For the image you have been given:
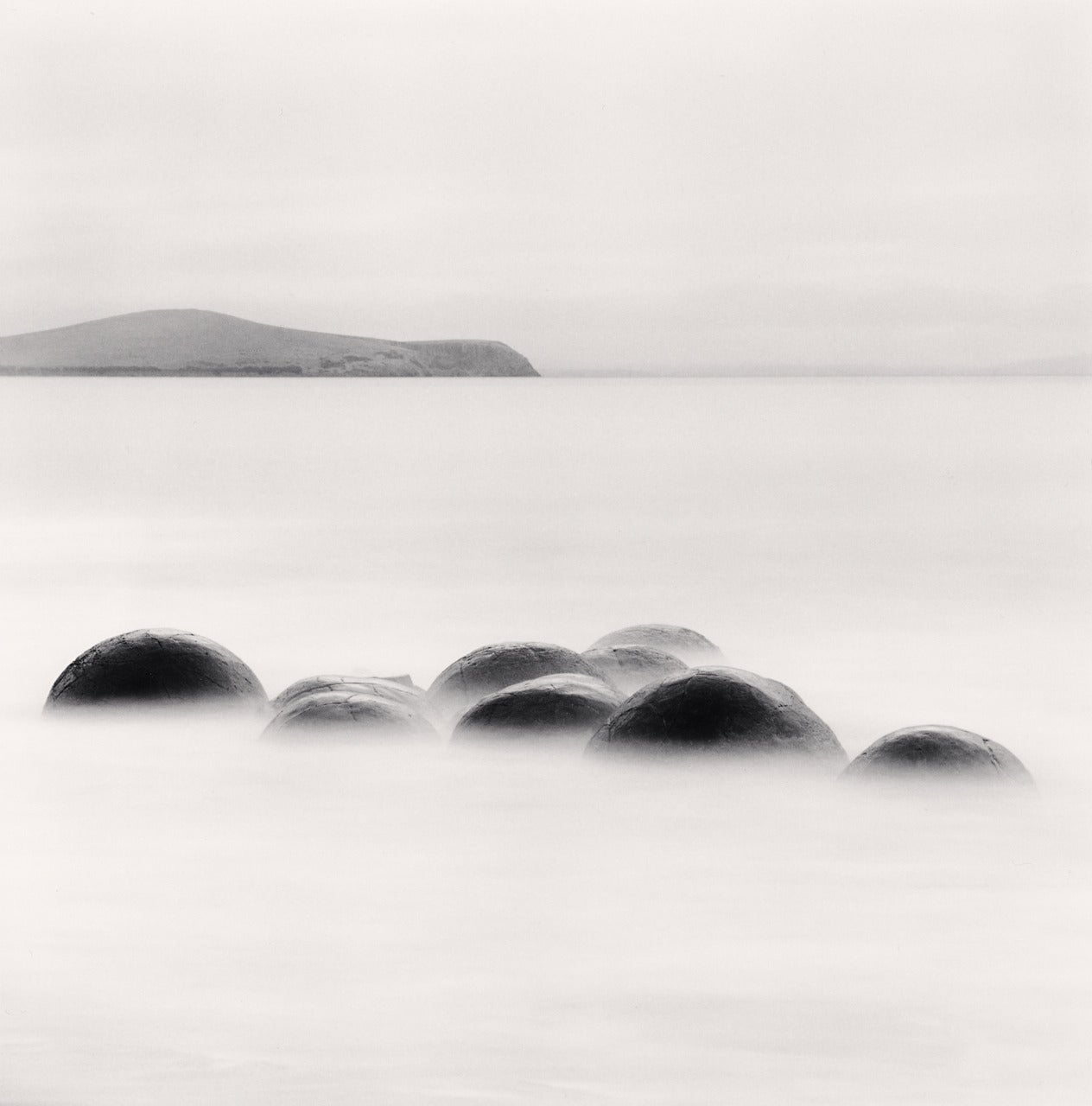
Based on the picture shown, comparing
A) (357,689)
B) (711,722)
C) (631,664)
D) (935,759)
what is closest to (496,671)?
(631,664)

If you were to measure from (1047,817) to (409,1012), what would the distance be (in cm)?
386

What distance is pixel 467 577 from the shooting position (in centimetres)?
2127

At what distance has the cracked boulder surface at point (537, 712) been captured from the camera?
8.29 metres

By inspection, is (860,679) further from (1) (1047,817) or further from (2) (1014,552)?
(2) (1014,552)

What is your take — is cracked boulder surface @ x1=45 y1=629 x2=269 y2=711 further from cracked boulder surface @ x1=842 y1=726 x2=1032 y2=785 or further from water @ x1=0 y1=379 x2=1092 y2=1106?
cracked boulder surface @ x1=842 y1=726 x2=1032 y2=785

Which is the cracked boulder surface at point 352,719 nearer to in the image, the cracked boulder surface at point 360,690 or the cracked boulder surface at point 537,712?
the cracked boulder surface at point 360,690

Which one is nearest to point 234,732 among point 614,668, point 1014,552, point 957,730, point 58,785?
point 58,785

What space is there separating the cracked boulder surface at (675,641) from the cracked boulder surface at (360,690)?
2030 millimetres

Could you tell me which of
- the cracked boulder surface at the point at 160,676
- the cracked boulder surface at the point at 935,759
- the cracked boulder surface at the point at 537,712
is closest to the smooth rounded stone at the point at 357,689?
the cracked boulder surface at the point at 160,676

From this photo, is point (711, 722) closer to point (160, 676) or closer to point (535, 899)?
point (535, 899)

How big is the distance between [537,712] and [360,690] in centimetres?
114

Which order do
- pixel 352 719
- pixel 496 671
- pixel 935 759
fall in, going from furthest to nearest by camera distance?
pixel 496 671
pixel 352 719
pixel 935 759

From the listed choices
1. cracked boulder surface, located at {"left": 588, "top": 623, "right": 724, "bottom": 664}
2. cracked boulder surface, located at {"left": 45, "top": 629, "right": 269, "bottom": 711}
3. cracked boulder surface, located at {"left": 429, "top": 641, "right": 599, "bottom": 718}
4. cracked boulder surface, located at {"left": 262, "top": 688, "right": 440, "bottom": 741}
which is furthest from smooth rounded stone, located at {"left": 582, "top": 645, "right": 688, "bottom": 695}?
cracked boulder surface, located at {"left": 45, "top": 629, "right": 269, "bottom": 711}

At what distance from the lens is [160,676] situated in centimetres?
933
